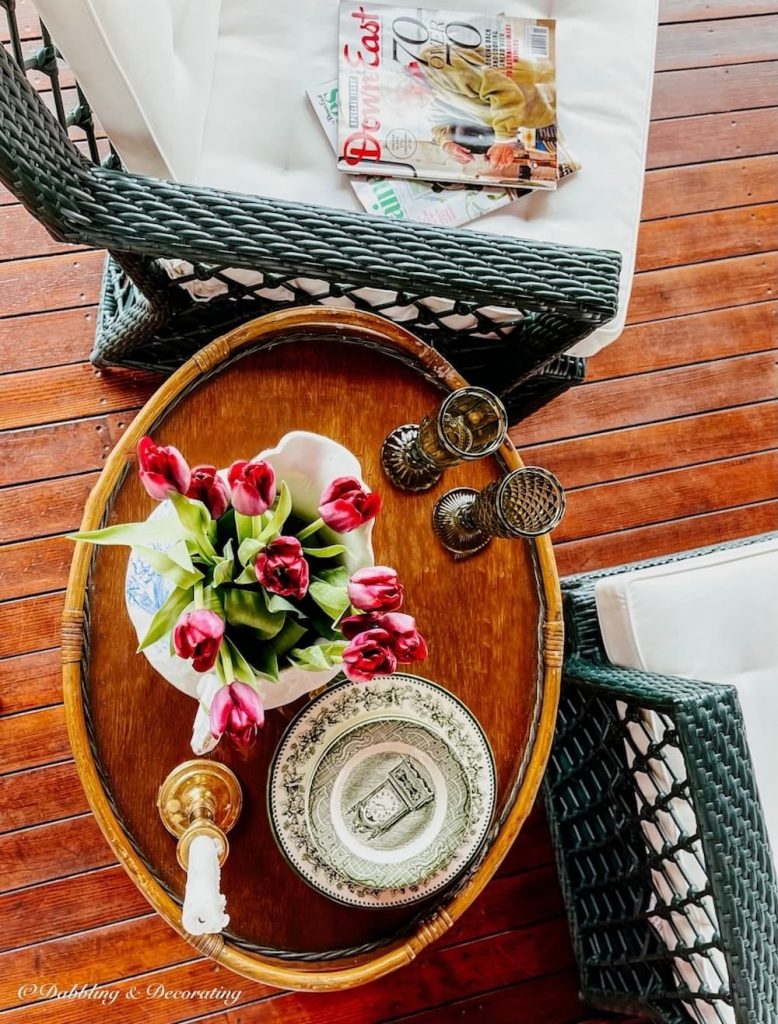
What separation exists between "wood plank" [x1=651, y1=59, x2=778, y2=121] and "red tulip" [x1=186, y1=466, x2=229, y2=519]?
1548 millimetres

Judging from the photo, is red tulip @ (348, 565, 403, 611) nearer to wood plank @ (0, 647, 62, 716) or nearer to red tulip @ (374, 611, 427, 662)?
red tulip @ (374, 611, 427, 662)

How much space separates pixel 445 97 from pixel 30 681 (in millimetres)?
1155

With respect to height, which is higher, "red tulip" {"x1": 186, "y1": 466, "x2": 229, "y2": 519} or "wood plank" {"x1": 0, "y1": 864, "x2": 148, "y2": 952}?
"red tulip" {"x1": 186, "y1": 466, "x2": 229, "y2": 519}

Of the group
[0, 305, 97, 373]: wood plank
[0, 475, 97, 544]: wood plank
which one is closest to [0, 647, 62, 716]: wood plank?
[0, 475, 97, 544]: wood plank

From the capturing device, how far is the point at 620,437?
1.70 metres

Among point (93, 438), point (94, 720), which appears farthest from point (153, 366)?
point (94, 720)

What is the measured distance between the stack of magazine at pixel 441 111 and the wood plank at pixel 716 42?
71 centimetres

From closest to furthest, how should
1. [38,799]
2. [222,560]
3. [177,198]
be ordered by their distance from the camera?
[222,560]
[177,198]
[38,799]

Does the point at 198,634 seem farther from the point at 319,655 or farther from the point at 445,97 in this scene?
the point at 445,97

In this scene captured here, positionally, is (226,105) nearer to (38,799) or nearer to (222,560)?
(222,560)

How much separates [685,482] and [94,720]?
126 centimetres

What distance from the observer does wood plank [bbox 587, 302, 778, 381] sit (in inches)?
67.6

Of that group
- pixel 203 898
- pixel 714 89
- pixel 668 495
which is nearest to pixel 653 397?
pixel 668 495

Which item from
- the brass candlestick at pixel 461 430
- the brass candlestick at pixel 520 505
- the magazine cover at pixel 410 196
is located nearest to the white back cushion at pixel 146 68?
the magazine cover at pixel 410 196
